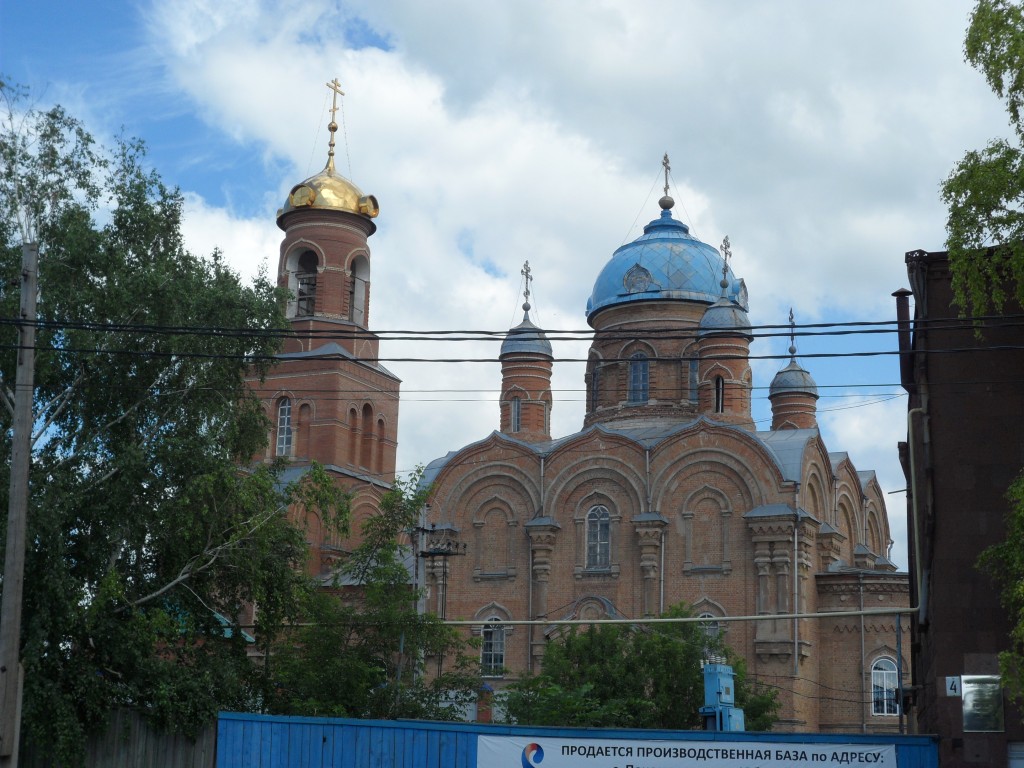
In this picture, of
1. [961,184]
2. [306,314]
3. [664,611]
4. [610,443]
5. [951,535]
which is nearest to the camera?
[961,184]

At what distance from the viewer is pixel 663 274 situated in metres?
44.7

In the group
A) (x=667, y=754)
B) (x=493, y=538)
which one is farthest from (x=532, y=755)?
(x=493, y=538)

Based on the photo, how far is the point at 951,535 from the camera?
54.5ft

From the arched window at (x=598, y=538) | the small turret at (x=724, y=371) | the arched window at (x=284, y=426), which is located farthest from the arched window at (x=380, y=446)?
the small turret at (x=724, y=371)

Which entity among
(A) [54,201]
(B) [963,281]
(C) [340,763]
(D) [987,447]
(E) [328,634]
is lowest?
(C) [340,763]

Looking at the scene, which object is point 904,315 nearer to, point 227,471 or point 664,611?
point 227,471

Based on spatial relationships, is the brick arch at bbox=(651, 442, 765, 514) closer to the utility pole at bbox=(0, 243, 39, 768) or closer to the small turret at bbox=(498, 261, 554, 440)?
the small turret at bbox=(498, 261, 554, 440)

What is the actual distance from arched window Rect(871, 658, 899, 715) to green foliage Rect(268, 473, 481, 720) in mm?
13073

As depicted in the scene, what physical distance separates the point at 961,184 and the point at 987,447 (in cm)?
367

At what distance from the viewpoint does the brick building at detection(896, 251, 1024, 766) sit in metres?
15.9

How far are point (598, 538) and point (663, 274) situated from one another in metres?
10.7

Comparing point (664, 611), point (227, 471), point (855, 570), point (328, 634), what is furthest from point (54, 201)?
point (855, 570)

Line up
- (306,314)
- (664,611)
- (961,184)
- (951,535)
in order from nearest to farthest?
(961,184)
(951,535)
(664,611)
(306,314)

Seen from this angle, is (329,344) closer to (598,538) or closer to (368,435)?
(368,435)
